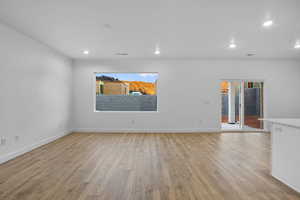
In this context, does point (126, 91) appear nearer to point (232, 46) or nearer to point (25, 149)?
point (25, 149)

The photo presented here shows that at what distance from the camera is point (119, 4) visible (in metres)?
2.69

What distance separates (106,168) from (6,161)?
79.3 inches

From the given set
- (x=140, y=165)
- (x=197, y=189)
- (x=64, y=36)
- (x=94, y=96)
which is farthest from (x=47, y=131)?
(x=197, y=189)

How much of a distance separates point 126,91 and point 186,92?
2.26m

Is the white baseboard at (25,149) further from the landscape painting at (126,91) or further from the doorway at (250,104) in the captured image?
the doorway at (250,104)

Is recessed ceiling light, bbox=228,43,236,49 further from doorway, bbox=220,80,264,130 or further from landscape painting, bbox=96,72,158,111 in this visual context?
landscape painting, bbox=96,72,158,111

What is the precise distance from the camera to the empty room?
8.20 feet

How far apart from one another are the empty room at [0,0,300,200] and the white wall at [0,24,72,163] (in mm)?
27

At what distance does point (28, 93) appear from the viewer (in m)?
4.06

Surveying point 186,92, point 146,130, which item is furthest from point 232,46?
point 146,130

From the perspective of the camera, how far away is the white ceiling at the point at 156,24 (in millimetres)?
2713

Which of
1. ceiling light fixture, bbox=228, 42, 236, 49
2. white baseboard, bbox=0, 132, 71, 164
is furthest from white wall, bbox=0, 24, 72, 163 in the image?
ceiling light fixture, bbox=228, 42, 236, 49

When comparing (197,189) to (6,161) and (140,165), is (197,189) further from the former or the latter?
(6,161)

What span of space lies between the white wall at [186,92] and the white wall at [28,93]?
876mm
